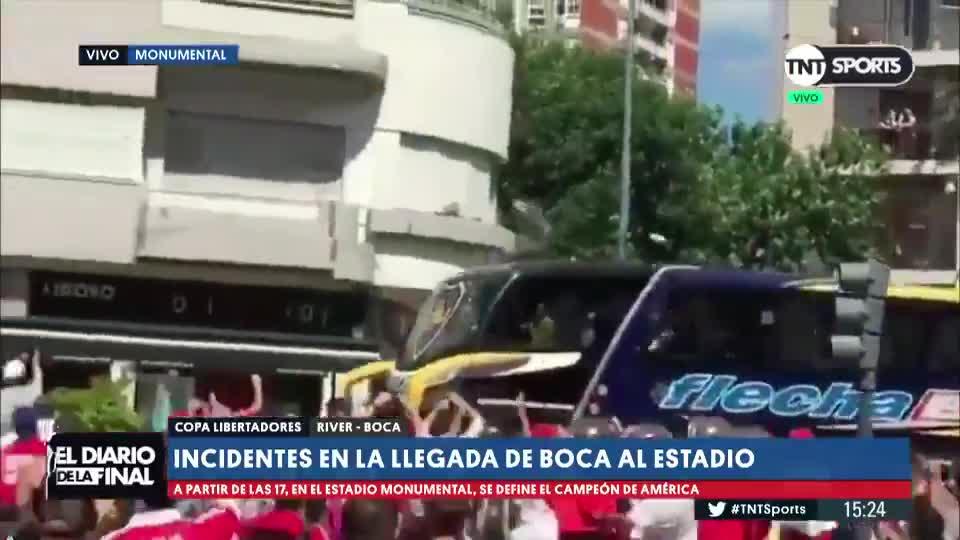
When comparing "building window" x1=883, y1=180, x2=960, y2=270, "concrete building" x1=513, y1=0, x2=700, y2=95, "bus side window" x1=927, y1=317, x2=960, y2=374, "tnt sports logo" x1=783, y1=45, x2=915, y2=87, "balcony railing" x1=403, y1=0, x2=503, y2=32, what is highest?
"balcony railing" x1=403, y1=0, x2=503, y2=32

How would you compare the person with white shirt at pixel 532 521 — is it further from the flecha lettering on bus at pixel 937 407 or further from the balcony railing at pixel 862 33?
the flecha lettering on bus at pixel 937 407

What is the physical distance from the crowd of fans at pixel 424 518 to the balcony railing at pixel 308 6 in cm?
161

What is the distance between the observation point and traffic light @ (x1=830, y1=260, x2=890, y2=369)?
600 centimetres

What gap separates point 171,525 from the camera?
15.5 feet

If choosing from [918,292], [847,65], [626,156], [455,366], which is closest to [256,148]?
[455,366]

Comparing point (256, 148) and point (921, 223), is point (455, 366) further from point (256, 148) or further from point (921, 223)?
point (921, 223)

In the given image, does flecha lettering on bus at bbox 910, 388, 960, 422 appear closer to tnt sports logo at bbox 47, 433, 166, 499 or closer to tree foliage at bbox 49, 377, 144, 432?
tree foliage at bbox 49, 377, 144, 432

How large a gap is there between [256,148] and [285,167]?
0.19m

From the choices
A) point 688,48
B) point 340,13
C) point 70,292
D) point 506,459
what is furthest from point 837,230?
point 70,292

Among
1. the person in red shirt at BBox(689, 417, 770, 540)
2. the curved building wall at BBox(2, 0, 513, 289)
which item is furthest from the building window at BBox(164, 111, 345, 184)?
the person in red shirt at BBox(689, 417, 770, 540)

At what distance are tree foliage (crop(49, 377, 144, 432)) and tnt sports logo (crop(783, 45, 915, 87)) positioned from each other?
7.32ft

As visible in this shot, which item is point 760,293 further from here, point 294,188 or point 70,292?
point 70,292

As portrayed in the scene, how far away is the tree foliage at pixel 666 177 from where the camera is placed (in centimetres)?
672

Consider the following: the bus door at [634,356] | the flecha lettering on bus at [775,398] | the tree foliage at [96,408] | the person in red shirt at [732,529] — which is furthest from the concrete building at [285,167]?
the person in red shirt at [732,529]
